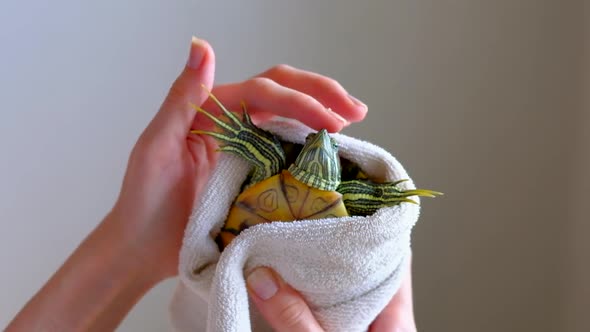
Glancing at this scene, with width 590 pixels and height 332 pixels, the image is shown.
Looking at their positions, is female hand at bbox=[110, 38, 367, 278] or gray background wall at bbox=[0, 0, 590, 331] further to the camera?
gray background wall at bbox=[0, 0, 590, 331]

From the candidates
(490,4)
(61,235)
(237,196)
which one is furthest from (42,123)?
(490,4)

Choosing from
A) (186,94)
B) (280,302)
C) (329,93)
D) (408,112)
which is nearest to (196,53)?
(186,94)

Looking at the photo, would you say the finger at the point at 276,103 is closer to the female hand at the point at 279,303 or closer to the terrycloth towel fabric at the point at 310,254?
the terrycloth towel fabric at the point at 310,254

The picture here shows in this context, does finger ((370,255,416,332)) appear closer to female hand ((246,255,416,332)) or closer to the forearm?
female hand ((246,255,416,332))

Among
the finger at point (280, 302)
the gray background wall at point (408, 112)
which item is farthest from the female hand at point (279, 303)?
the gray background wall at point (408, 112)

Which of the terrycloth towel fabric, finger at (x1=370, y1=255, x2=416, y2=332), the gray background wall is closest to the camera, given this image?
the terrycloth towel fabric

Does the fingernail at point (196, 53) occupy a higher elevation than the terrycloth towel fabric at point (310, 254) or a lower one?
higher

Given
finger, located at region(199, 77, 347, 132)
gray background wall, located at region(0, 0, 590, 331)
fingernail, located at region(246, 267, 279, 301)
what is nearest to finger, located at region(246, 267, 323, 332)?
fingernail, located at region(246, 267, 279, 301)
